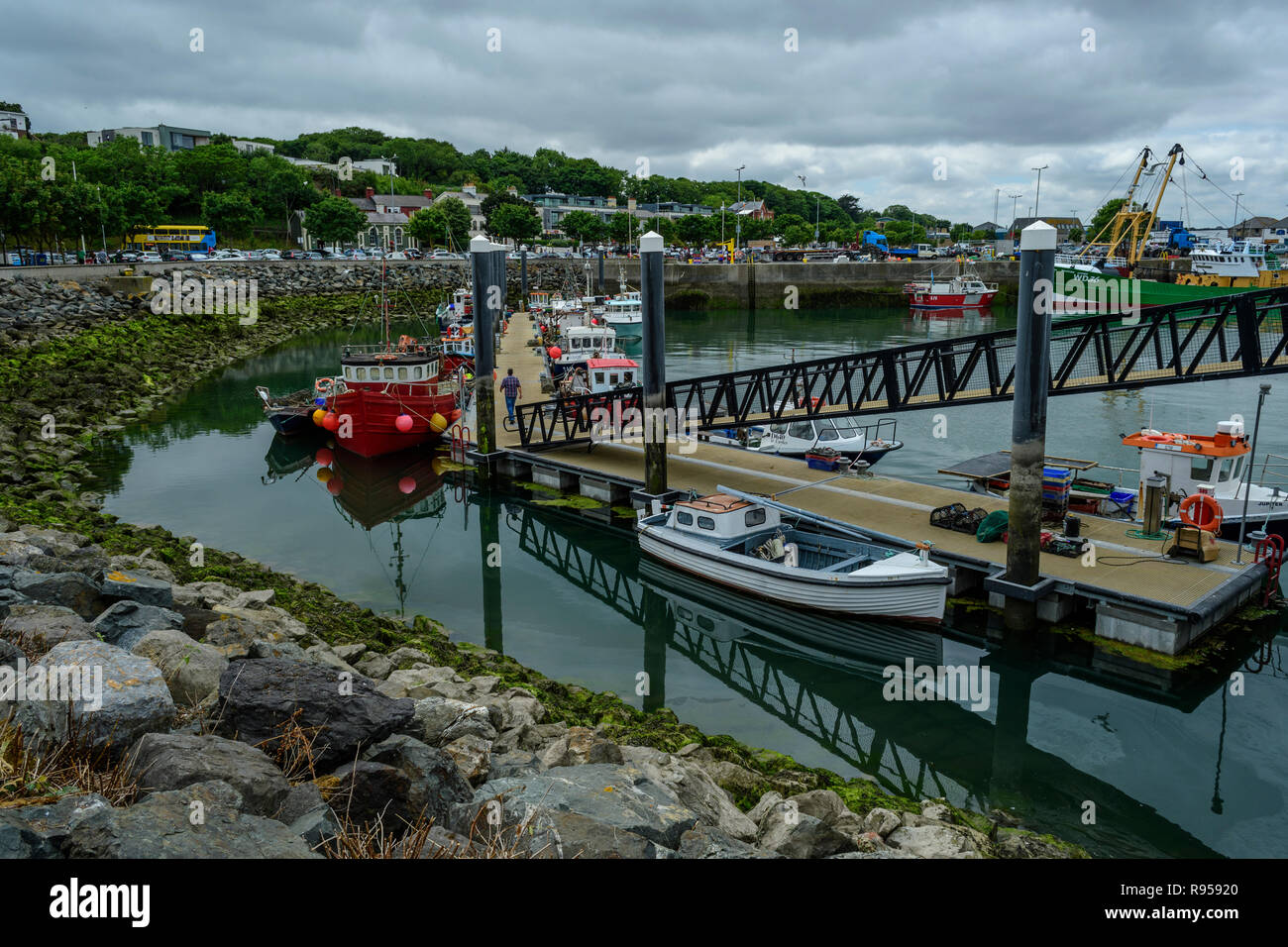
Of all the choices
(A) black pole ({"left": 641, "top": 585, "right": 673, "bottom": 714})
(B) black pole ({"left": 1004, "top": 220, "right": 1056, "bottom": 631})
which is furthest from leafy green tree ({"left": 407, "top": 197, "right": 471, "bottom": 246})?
(B) black pole ({"left": 1004, "top": 220, "right": 1056, "bottom": 631})

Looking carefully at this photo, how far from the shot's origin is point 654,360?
74.9ft

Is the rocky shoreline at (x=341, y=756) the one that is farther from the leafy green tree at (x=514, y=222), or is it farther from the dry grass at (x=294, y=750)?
the leafy green tree at (x=514, y=222)

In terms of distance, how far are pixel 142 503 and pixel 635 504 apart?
51.6ft

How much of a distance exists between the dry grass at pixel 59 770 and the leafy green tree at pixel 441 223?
11906 centimetres

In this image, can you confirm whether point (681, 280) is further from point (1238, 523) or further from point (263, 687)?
point (263, 687)

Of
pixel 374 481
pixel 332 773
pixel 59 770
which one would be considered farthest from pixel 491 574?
pixel 59 770

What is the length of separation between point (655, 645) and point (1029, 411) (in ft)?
29.0

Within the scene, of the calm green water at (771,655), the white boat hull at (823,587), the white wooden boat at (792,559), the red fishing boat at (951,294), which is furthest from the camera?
the red fishing boat at (951,294)

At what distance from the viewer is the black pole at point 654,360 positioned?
22281 millimetres

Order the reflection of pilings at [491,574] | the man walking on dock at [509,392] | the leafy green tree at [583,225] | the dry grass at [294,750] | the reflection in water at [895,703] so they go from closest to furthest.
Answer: the dry grass at [294,750], the reflection in water at [895,703], the reflection of pilings at [491,574], the man walking on dock at [509,392], the leafy green tree at [583,225]

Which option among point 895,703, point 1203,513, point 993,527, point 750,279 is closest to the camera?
point 895,703

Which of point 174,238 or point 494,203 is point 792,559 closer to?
point 174,238

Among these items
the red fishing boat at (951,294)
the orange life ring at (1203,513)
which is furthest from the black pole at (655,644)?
the red fishing boat at (951,294)
